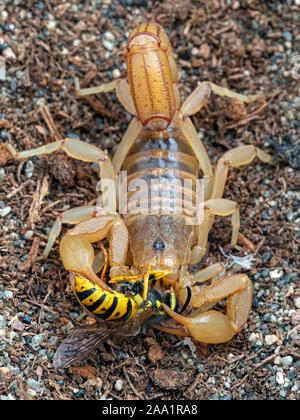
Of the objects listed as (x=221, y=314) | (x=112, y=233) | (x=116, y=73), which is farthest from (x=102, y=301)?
(x=116, y=73)

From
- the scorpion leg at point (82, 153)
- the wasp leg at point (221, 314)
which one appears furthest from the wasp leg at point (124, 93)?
the wasp leg at point (221, 314)

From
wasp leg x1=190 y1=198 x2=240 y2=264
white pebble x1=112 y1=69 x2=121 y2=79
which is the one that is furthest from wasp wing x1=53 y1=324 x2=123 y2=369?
white pebble x1=112 y1=69 x2=121 y2=79

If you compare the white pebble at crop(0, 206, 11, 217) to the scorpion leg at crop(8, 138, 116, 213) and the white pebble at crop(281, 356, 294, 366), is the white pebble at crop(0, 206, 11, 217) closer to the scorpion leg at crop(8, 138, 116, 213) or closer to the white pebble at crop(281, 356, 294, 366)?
the scorpion leg at crop(8, 138, 116, 213)

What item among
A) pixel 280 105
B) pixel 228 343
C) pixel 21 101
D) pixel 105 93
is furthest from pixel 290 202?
pixel 21 101

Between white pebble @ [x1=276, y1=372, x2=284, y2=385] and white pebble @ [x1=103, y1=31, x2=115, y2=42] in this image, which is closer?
white pebble @ [x1=276, y1=372, x2=284, y2=385]

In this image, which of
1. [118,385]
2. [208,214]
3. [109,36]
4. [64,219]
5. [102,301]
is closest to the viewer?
[102,301]

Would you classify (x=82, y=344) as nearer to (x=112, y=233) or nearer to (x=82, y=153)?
(x=112, y=233)
